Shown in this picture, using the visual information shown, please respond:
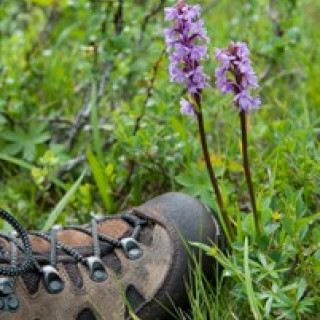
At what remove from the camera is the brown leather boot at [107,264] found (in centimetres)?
181

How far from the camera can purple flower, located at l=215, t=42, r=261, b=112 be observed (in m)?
1.65

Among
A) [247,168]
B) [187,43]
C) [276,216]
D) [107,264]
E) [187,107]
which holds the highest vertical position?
[187,43]

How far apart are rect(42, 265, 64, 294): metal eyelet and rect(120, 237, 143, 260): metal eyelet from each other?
0.18 meters

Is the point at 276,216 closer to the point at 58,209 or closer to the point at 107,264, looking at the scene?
the point at 107,264

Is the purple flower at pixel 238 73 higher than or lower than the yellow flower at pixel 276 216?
higher

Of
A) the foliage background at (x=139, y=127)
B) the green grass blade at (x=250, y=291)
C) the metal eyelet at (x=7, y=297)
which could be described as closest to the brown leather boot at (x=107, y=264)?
the metal eyelet at (x=7, y=297)

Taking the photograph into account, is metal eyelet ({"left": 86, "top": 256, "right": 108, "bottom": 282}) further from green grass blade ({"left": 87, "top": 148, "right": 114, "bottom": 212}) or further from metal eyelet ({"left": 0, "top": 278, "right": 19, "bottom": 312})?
green grass blade ({"left": 87, "top": 148, "right": 114, "bottom": 212})

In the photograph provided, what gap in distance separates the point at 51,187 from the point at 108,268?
0.79 meters

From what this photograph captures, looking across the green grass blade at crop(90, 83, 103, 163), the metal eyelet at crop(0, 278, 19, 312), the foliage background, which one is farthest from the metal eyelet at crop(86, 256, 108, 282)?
the green grass blade at crop(90, 83, 103, 163)

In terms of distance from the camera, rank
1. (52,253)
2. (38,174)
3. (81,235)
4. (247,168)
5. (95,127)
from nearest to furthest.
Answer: (247,168) < (52,253) < (81,235) < (38,174) < (95,127)

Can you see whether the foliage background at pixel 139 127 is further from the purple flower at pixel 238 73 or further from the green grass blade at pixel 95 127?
the purple flower at pixel 238 73

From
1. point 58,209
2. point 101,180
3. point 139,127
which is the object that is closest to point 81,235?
point 58,209

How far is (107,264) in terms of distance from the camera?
6.33 feet

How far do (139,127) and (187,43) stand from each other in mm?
796
